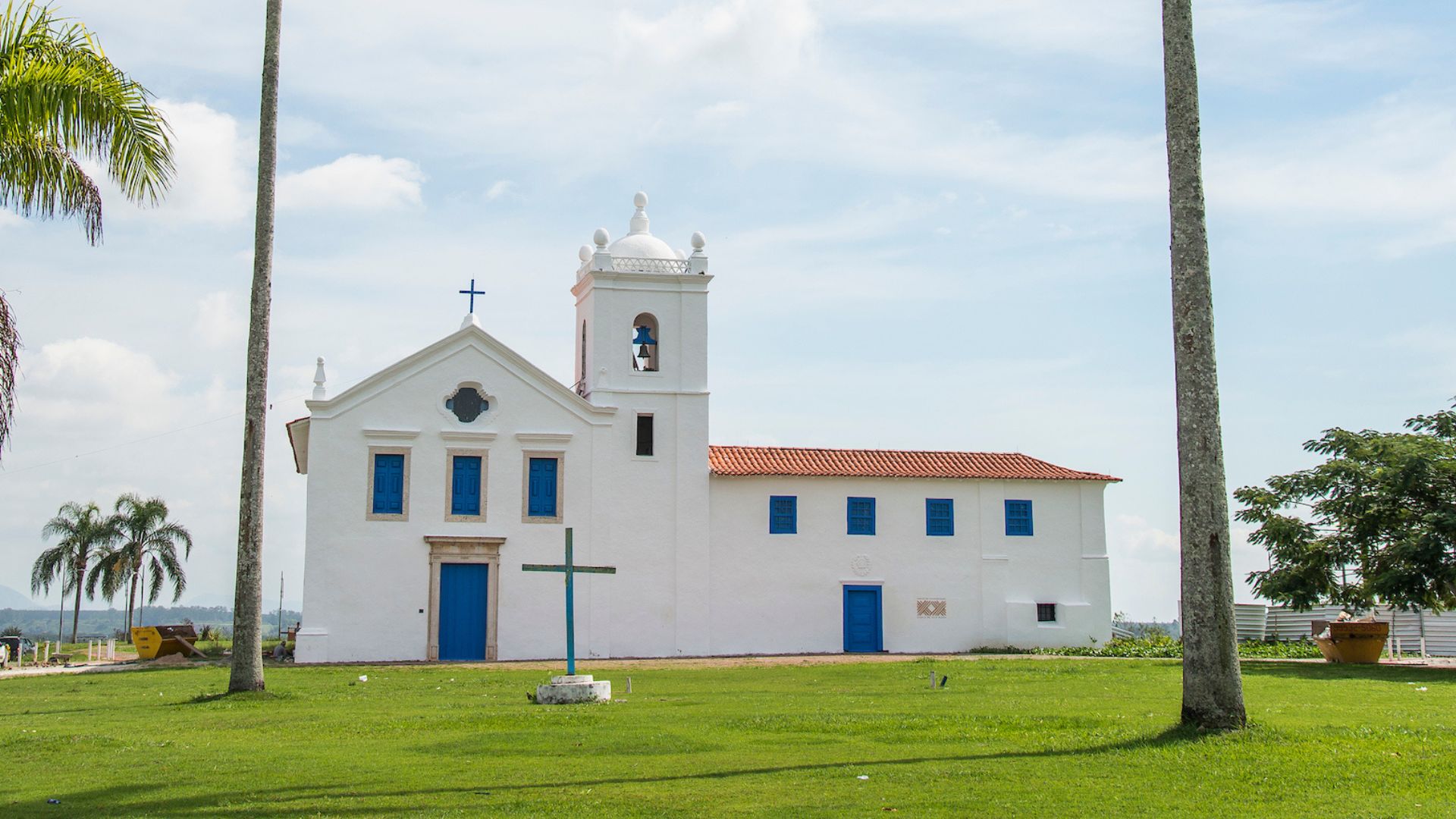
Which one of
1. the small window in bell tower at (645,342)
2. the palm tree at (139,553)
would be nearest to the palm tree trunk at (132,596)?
the palm tree at (139,553)

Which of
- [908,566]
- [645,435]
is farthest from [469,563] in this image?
[908,566]

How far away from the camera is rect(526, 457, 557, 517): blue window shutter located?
96.4 ft

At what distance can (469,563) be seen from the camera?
28859 mm

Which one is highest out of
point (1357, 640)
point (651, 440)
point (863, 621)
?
point (651, 440)

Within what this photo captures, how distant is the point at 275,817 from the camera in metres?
8.21

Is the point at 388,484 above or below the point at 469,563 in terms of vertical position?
above

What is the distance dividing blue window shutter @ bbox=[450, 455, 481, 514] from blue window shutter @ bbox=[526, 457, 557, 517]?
1089 millimetres

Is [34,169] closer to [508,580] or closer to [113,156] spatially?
[113,156]

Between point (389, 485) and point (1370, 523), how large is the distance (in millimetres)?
18333

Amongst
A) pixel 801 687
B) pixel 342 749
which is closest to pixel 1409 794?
pixel 342 749

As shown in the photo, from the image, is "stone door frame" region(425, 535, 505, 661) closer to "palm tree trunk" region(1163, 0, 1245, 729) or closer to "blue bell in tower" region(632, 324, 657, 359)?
"blue bell in tower" region(632, 324, 657, 359)

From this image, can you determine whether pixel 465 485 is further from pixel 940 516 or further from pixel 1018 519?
pixel 1018 519

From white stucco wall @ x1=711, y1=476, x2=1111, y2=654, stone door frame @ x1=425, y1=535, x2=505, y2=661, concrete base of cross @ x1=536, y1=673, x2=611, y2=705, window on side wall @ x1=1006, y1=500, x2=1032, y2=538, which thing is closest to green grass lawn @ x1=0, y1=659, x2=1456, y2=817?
concrete base of cross @ x1=536, y1=673, x2=611, y2=705

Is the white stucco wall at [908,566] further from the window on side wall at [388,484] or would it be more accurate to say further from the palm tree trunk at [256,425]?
the palm tree trunk at [256,425]
